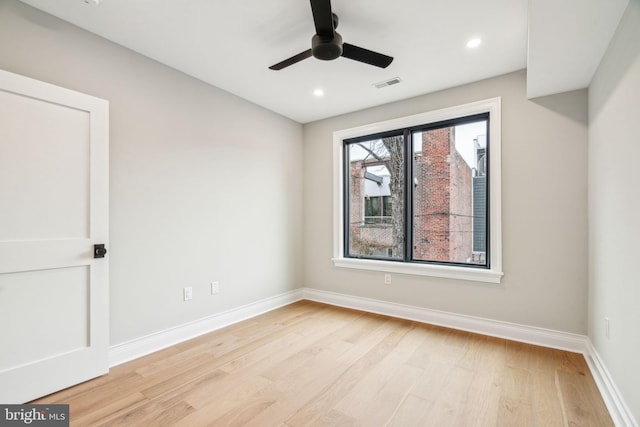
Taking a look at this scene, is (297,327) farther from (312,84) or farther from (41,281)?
(312,84)

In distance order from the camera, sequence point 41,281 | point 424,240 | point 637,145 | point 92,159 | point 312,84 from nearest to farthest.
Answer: point 637,145, point 41,281, point 92,159, point 312,84, point 424,240

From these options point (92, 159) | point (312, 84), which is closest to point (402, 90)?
point (312, 84)

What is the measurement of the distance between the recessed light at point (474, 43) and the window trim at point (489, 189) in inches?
29.1

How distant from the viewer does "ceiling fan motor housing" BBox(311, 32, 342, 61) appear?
1.99 meters

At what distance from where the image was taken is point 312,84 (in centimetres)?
317

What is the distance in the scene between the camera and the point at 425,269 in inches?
133

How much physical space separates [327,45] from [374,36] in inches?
23.6

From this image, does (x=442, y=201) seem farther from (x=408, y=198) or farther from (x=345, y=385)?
(x=345, y=385)

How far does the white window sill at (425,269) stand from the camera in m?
3.00

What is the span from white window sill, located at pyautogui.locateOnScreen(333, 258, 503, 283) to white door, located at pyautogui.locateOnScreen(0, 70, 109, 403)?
267 centimetres

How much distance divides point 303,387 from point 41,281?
192 centimetres
